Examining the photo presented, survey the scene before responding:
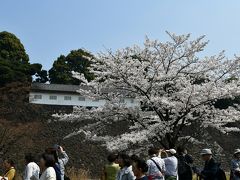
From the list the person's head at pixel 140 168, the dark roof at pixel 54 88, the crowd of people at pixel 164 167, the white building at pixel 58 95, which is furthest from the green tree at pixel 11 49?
the person's head at pixel 140 168

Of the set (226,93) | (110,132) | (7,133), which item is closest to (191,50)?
(226,93)

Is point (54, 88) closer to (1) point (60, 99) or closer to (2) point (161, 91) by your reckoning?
(1) point (60, 99)

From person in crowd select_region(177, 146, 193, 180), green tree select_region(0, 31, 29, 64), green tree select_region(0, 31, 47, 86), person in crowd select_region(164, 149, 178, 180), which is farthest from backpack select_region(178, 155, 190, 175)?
green tree select_region(0, 31, 29, 64)

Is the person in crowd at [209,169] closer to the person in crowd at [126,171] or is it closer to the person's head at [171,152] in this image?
the person's head at [171,152]

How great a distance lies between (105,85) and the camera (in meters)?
14.3

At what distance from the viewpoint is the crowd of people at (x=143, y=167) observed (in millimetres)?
5473

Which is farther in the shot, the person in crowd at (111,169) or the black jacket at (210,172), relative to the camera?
the person in crowd at (111,169)

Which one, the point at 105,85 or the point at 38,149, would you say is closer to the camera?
the point at 105,85

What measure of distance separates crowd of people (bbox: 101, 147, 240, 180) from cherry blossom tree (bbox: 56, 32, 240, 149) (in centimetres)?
408

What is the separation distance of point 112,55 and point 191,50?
2.80m

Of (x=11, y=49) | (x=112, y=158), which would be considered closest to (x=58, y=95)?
(x=11, y=49)

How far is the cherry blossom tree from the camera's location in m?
13.0

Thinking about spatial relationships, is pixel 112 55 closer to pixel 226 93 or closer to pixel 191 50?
pixel 191 50

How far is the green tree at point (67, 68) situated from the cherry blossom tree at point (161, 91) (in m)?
28.9
